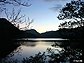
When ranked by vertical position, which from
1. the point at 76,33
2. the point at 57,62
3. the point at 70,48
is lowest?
the point at 57,62

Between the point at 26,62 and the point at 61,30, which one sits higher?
the point at 61,30

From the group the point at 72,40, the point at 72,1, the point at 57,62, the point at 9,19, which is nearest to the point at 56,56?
the point at 57,62

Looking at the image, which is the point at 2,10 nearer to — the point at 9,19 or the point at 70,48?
the point at 9,19

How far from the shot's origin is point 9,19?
7641 mm

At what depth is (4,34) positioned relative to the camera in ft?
30.2

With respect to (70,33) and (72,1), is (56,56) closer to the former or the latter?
(70,33)

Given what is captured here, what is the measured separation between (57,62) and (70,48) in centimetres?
209

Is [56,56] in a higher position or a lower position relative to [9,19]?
lower

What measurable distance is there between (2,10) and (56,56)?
12.9 metres

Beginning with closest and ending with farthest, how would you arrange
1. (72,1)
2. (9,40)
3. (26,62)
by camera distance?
(9,40), (26,62), (72,1)

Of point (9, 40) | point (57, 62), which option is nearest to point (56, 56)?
point (57, 62)

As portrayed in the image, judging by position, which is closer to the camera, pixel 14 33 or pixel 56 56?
pixel 14 33

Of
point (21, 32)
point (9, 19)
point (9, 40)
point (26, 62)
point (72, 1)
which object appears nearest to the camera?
point (9, 19)

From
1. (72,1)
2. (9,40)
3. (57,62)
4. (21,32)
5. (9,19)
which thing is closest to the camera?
(9,19)
